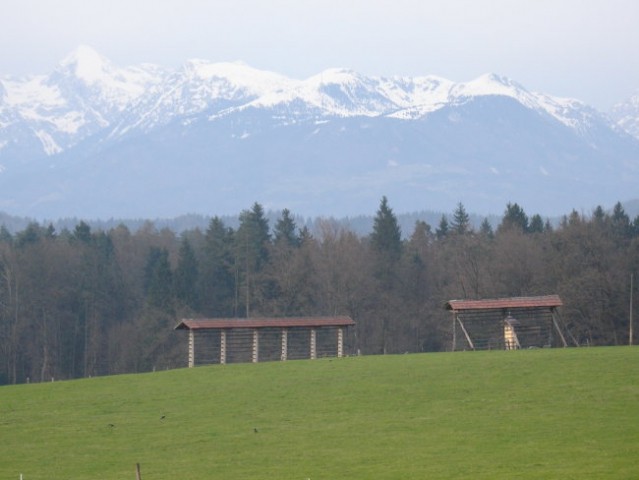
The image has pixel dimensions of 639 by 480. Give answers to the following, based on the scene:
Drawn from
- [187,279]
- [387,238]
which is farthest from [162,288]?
[387,238]

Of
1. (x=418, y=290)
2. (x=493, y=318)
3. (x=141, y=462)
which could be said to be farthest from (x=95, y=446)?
(x=418, y=290)

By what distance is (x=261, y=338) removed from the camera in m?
96.5

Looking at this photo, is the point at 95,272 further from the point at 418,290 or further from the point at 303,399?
the point at 303,399

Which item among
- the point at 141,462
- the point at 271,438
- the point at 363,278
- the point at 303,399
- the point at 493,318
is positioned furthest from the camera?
the point at 363,278

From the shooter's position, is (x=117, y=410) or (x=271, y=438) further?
(x=117, y=410)

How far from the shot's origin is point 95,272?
106 metres

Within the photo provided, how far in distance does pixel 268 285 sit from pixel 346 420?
59077 millimetres

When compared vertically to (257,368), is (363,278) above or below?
above

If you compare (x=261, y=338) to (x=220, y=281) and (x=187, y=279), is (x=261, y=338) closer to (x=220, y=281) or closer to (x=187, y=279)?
(x=187, y=279)

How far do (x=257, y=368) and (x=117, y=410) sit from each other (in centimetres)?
1089

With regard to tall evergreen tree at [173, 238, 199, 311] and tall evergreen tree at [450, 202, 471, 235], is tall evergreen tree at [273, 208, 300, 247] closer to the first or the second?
tall evergreen tree at [173, 238, 199, 311]

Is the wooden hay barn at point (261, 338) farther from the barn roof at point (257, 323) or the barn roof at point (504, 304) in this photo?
the barn roof at point (504, 304)

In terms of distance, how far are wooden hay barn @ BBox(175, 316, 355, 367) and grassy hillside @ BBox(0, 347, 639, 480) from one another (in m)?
8.20

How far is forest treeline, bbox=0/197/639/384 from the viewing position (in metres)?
92.9
